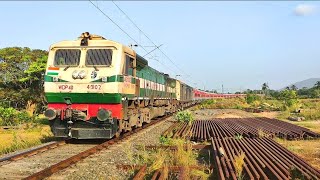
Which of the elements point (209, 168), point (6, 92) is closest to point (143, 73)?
point (209, 168)

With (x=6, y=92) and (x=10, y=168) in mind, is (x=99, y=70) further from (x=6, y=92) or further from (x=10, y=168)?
(x=6, y=92)

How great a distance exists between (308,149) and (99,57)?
7333 mm

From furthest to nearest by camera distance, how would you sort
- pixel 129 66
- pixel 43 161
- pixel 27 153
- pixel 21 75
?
pixel 21 75, pixel 129 66, pixel 27 153, pixel 43 161

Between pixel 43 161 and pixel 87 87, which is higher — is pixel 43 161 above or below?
below

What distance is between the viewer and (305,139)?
45.5 ft

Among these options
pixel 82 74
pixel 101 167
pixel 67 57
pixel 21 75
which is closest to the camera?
pixel 101 167

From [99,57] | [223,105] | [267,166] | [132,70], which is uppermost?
[99,57]

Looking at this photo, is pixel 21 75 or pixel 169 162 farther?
pixel 21 75

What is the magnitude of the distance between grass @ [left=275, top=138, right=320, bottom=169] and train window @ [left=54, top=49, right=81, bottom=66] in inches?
299

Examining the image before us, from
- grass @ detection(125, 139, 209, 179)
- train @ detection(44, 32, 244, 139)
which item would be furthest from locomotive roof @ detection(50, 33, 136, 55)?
grass @ detection(125, 139, 209, 179)

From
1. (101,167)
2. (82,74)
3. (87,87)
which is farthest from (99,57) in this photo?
(101,167)

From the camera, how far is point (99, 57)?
41.5ft

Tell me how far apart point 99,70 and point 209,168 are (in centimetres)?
592

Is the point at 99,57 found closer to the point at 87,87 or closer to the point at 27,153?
the point at 87,87
